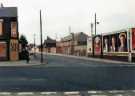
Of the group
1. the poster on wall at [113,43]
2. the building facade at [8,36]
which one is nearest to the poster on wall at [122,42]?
the poster on wall at [113,43]

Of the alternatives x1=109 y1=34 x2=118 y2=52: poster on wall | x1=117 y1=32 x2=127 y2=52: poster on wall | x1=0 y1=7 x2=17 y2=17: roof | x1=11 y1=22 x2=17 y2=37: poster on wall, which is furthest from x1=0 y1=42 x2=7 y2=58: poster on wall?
x1=117 y1=32 x2=127 y2=52: poster on wall

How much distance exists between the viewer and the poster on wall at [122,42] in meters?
69.0

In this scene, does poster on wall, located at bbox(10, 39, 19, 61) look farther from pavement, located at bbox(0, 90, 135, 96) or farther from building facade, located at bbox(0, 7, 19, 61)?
pavement, located at bbox(0, 90, 135, 96)

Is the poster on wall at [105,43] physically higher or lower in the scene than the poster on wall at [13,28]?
lower

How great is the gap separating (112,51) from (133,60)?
41.7ft

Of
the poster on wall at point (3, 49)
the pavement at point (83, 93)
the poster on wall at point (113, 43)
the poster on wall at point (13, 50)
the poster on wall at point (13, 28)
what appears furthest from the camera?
the poster on wall at point (13, 28)

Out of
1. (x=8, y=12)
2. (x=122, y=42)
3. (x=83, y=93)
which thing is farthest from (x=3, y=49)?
(x=83, y=93)

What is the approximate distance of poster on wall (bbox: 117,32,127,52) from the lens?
2718 inches

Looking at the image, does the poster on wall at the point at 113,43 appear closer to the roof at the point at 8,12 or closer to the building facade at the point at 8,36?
the building facade at the point at 8,36

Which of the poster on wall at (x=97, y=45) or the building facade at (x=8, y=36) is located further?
the poster on wall at (x=97, y=45)

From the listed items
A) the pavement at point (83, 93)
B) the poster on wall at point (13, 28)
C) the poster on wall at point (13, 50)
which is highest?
the poster on wall at point (13, 28)

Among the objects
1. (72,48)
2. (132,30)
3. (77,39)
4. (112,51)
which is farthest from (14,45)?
(77,39)

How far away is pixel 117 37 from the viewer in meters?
72.9

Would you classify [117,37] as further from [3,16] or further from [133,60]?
[3,16]
